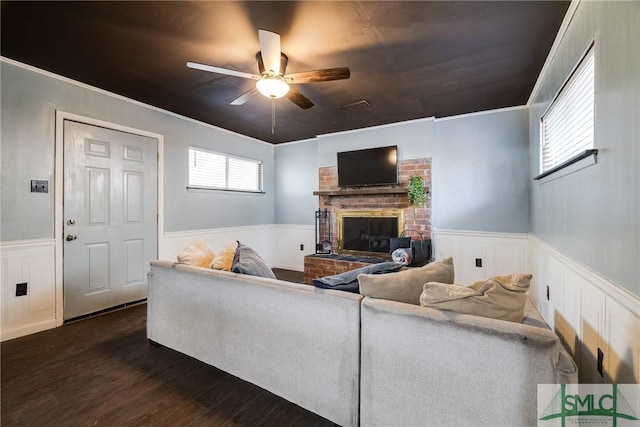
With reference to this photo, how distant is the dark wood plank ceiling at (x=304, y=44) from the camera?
184 centimetres

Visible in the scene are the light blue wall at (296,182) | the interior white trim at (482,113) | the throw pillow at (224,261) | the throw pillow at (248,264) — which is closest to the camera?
the throw pillow at (248,264)

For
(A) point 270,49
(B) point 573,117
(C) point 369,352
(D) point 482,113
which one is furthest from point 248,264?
(D) point 482,113

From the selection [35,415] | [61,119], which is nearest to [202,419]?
[35,415]

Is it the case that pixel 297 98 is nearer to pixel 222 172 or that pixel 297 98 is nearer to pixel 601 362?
pixel 222 172

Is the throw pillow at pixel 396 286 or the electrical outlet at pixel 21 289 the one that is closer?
the throw pillow at pixel 396 286

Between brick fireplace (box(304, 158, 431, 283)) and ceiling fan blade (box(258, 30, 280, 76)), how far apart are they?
2511mm

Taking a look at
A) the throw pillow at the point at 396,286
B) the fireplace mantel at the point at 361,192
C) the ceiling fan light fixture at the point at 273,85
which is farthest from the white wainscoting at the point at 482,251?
the ceiling fan light fixture at the point at 273,85

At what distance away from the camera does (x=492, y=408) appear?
1.11m

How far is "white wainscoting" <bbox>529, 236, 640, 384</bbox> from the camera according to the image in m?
1.10

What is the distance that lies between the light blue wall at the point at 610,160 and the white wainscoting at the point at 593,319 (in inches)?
2.9

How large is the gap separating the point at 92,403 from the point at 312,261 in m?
2.92

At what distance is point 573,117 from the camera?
6.19ft

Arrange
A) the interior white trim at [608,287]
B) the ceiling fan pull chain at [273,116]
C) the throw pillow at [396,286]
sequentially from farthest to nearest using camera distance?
the ceiling fan pull chain at [273,116] → the throw pillow at [396,286] → the interior white trim at [608,287]

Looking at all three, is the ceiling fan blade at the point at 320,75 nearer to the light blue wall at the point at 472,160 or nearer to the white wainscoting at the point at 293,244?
the light blue wall at the point at 472,160
